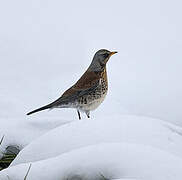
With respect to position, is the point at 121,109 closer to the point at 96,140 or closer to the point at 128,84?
the point at 128,84

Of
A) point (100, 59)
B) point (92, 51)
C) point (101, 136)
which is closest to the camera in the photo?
point (101, 136)

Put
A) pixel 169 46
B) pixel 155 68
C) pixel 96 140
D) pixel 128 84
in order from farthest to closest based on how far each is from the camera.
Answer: pixel 169 46 → pixel 155 68 → pixel 128 84 → pixel 96 140

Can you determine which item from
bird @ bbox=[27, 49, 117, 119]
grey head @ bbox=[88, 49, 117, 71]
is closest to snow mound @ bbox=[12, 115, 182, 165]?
bird @ bbox=[27, 49, 117, 119]

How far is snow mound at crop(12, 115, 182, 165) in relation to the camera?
3732 millimetres

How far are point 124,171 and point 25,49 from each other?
5.31m

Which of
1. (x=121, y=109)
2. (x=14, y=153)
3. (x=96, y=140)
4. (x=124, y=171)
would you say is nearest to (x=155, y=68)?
(x=121, y=109)

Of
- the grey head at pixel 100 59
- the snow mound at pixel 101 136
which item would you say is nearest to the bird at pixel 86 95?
the grey head at pixel 100 59

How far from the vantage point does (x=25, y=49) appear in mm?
8180

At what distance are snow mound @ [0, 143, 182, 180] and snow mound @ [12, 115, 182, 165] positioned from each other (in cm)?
38

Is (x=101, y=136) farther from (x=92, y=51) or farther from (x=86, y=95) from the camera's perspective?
(x=92, y=51)

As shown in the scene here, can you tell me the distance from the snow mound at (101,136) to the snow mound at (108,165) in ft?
1.25

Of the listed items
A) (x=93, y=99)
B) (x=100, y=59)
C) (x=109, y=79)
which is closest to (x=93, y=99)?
(x=93, y=99)

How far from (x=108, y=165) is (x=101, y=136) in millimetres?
566

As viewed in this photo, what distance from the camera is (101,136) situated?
3.74 metres
